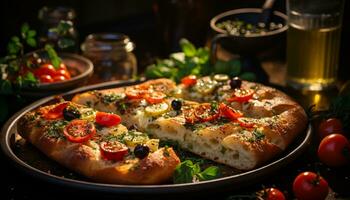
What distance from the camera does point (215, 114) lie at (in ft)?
11.4

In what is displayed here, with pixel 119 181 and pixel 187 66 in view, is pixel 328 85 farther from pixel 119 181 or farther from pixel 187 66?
pixel 119 181

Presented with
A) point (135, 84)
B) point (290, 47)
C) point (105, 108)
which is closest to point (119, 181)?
point (105, 108)

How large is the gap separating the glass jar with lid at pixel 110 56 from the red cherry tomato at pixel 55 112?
3.51 ft

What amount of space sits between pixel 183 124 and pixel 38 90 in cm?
114

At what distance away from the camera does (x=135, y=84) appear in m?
4.20

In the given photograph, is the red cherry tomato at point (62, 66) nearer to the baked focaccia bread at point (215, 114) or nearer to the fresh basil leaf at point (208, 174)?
the baked focaccia bread at point (215, 114)

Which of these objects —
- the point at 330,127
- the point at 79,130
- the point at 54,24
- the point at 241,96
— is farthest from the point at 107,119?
the point at 54,24

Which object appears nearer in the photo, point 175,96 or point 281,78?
point 175,96

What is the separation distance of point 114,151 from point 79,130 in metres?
0.35

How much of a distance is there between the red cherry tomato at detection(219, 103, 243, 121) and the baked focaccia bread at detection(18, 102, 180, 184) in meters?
0.44

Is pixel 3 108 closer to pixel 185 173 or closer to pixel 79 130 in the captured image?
pixel 79 130

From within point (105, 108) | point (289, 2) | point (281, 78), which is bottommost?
point (281, 78)

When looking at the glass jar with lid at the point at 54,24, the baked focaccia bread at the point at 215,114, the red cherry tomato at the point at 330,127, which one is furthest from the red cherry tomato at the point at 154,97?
the glass jar with lid at the point at 54,24

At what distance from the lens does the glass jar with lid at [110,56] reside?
4.62 metres
